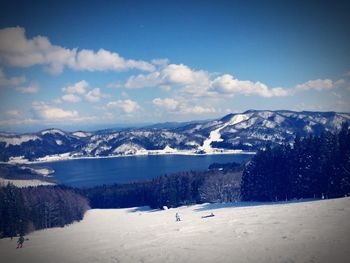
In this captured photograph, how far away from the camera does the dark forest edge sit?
56906 millimetres

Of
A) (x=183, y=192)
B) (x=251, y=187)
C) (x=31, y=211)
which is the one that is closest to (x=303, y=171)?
(x=251, y=187)

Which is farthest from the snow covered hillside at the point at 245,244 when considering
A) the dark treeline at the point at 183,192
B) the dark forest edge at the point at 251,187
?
the dark treeline at the point at 183,192

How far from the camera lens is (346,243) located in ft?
68.6

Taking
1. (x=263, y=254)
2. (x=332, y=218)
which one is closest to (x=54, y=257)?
(x=263, y=254)

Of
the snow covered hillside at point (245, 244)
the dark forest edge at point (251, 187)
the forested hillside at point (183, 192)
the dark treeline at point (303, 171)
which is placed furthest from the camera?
the forested hillside at point (183, 192)

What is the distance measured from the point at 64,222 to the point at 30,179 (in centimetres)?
12457

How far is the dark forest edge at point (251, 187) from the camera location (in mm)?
56906

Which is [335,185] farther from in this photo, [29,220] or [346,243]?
[29,220]

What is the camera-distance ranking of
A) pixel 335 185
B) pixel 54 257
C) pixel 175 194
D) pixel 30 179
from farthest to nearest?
pixel 30 179 < pixel 175 194 < pixel 335 185 < pixel 54 257

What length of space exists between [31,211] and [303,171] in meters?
55.8

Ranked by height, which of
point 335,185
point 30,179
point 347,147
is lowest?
point 30,179

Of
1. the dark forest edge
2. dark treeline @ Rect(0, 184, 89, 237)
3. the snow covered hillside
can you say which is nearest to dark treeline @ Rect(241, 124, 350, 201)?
the dark forest edge

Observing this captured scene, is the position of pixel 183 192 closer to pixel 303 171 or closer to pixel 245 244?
pixel 303 171

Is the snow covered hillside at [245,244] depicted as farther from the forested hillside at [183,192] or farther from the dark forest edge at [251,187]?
the forested hillside at [183,192]
